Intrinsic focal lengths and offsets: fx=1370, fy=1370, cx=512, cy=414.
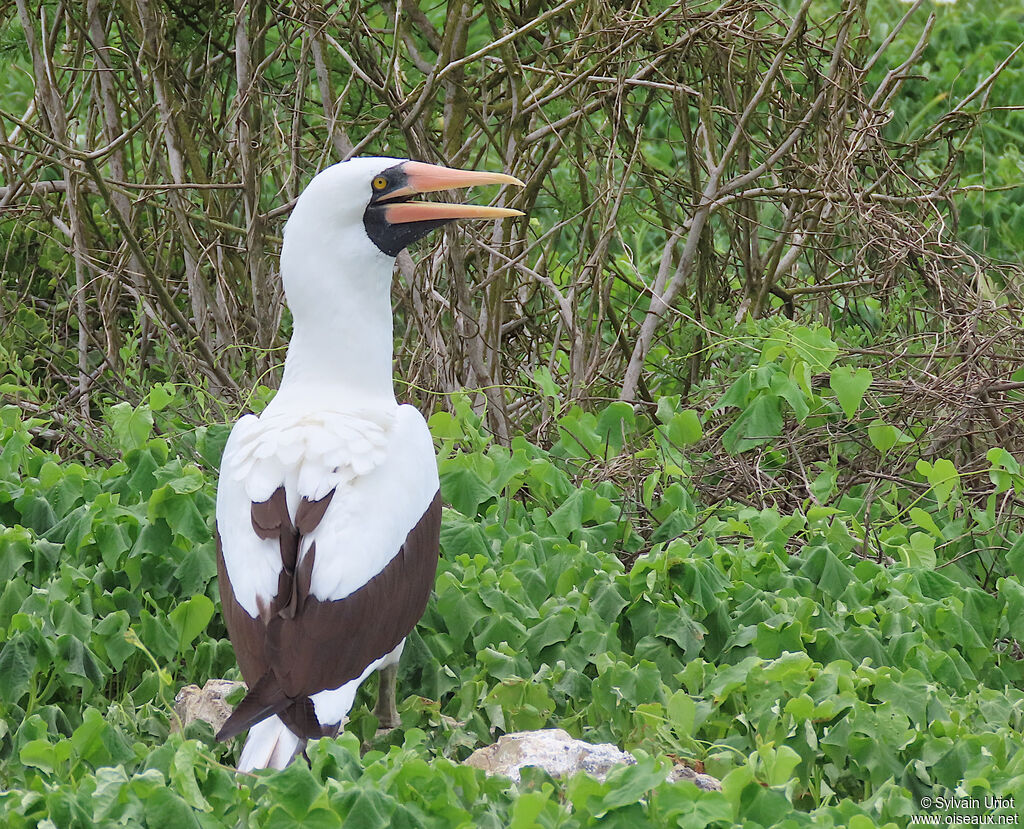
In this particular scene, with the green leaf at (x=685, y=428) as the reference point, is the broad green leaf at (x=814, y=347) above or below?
above

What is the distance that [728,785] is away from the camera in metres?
2.65

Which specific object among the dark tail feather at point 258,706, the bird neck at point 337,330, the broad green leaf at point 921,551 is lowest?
the broad green leaf at point 921,551

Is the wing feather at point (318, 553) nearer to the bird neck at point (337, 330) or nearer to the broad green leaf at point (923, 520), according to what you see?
the bird neck at point (337, 330)

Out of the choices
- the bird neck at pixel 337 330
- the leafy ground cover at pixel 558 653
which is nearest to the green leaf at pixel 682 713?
the leafy ground cover at pixel 558 653

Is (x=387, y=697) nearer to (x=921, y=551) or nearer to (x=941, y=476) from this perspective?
(x=921, y=551)

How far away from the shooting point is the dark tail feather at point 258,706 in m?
2.90

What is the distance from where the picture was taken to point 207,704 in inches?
132

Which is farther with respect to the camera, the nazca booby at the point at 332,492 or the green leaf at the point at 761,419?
Answer: the green leaf at the point at 761,419

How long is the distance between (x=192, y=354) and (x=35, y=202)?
4.20 ft

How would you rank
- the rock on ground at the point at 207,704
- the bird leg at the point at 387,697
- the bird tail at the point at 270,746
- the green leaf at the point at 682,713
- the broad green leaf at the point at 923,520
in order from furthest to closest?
the broad green leaf at the point at 923,520 < the bird leg at the point at 387,697 < the rock on ground at the point at 207,704 < the green leaf at the point at 682,713 < the bird tail at the point at 270,746

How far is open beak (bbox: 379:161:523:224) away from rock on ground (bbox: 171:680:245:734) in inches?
52.6

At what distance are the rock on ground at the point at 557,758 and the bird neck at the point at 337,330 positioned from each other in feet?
3.63

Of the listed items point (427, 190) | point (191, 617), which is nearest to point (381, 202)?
point (427, 190)

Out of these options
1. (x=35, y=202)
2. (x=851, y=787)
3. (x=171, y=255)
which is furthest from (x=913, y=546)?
(x=35, y=202)
